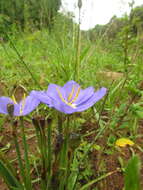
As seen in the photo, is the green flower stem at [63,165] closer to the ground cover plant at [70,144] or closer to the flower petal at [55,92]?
the ground cover plant at [70,144]

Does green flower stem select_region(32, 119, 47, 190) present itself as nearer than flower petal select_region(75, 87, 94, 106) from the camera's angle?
Yes

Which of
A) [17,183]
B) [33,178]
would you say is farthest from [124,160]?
[17,183]

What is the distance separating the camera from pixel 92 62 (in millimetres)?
1895

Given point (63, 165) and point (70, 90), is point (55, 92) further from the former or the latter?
point (63, 165)

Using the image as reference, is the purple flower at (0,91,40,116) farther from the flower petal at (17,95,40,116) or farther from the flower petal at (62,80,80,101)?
the flower petal at (62,80,80,101)

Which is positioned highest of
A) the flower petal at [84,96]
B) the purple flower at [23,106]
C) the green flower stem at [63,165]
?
the flower petal at [84,96]

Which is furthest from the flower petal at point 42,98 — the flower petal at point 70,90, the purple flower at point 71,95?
the flower petal at point 70,90

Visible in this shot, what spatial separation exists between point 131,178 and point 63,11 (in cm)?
170

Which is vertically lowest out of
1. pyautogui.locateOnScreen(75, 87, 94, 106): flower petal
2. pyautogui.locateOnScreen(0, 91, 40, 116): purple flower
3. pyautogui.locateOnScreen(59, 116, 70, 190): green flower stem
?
pyautogui.locateOnScreen(59, 116, 70, 190): green flower stem

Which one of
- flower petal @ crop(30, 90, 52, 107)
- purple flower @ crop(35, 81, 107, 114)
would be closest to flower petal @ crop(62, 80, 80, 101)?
purple flower @ crop(35, 81, 107, 114)

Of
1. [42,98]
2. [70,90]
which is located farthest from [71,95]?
[42,98]

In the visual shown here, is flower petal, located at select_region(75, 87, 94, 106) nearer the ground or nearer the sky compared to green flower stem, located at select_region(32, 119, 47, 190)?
nearer the sky

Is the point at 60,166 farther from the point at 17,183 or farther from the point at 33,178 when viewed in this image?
the point at 33,178

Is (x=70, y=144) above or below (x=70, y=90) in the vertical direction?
below
